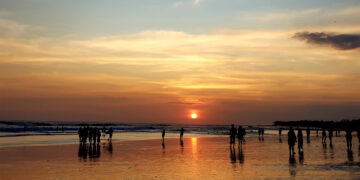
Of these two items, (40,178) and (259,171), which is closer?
(40,178)

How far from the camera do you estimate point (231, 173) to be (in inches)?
792

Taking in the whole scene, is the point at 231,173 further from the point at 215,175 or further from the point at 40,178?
the point at 40,178

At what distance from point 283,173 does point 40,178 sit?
40.0ft

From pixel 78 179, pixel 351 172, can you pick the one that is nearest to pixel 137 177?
pixel 78 179

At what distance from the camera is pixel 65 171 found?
68.4 feet

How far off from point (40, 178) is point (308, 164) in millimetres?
15742

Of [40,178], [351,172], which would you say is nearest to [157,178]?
[40,178]

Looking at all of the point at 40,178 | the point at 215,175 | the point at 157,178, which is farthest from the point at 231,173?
the point at 40,178

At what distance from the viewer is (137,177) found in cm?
1878

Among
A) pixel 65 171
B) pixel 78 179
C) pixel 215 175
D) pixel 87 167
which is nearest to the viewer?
pixel 78 179

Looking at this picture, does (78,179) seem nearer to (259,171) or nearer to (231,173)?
(231,173)

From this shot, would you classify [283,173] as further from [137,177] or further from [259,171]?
[137,177]

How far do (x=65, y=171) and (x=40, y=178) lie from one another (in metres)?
2.42

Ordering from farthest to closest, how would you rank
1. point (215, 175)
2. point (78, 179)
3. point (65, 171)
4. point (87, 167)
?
point (87, 167) < point (65, 171) < point (215, 175) < point (78, 179)
